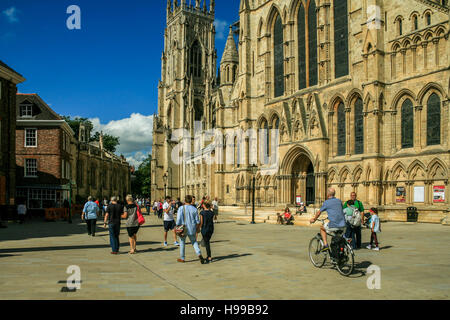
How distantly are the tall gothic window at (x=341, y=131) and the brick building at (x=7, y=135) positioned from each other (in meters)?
24.0

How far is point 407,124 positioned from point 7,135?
26983 mm

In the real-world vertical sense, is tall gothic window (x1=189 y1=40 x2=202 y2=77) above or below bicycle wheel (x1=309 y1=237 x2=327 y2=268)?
above

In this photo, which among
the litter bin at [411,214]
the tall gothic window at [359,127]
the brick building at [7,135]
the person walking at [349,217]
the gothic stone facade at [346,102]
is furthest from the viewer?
the tall gothic window at [359,127]

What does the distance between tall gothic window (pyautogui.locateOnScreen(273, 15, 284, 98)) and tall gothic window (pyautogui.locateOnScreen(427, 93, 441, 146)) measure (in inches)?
612

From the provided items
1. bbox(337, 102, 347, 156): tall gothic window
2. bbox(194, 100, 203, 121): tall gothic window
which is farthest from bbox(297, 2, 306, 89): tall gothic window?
bbox(194, 100, 203, 121): tall gothic window

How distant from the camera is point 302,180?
38.0m

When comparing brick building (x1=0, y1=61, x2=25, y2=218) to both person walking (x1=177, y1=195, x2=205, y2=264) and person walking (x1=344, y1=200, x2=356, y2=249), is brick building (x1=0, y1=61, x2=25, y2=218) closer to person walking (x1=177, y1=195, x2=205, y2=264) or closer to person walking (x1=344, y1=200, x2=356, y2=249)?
person walking (x1=177, y1=195, x2=205, y2=264)

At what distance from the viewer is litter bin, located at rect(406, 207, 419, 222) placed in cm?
2652

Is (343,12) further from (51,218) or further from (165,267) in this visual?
(165,267)

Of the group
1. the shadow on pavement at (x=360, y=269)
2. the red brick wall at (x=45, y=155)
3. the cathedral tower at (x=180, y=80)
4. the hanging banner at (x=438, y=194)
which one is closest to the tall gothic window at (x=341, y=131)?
the hanging banner at (x=438, y=194)

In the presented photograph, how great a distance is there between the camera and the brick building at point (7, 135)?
94.6ft

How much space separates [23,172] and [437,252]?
33.9 metres

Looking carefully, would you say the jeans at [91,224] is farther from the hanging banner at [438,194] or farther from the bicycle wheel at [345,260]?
the hanging banner at [438,194]
